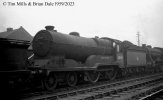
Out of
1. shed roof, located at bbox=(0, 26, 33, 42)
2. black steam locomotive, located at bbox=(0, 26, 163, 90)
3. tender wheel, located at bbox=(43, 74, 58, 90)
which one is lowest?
tender wheel, located at bbox=(43, 74, 58, 90)

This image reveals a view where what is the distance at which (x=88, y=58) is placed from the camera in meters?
13.1

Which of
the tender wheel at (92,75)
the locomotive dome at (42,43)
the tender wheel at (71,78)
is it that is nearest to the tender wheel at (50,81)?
the tender wheel at (71,78)

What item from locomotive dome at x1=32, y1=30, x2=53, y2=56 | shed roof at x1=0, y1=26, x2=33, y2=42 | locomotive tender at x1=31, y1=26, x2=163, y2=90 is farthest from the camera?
shed roof at x1=0, y1=26, x2=33, y2=42

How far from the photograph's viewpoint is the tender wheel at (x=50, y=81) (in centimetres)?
1042

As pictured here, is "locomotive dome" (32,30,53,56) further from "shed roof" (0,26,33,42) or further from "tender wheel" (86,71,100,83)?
"shed roof" (0,26,33,42)

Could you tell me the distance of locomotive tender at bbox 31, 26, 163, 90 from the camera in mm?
10766

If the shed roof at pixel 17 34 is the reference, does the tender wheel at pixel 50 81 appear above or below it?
below

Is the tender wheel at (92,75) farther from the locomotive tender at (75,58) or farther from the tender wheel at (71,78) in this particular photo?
the tender wheel at (71,78)

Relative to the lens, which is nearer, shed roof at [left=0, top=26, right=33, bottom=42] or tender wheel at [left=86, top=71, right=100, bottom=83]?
tender wheel at [left=86, top=71, right=100, bottom=83]

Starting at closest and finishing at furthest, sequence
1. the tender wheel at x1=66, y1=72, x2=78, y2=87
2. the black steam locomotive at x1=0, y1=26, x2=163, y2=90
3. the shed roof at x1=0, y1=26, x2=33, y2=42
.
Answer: the black steam locomotive at x1=0, y1=26, x2=163, y2=90, the tender wheel at x1=66, y1=72, x2=78, y2=87, the shed roof at x1=0, y1=26, x2=33, y2=42

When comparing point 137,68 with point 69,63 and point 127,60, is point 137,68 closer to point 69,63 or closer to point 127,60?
point 127,60

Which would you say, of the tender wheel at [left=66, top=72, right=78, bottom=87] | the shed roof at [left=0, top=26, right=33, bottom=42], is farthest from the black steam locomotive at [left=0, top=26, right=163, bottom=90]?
the shed roof at [left=0, top=26, right=33, bottom=42]

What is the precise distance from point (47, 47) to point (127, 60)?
8883mm

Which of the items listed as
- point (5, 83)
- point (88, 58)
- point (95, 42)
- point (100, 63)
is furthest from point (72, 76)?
point (5, 83)
